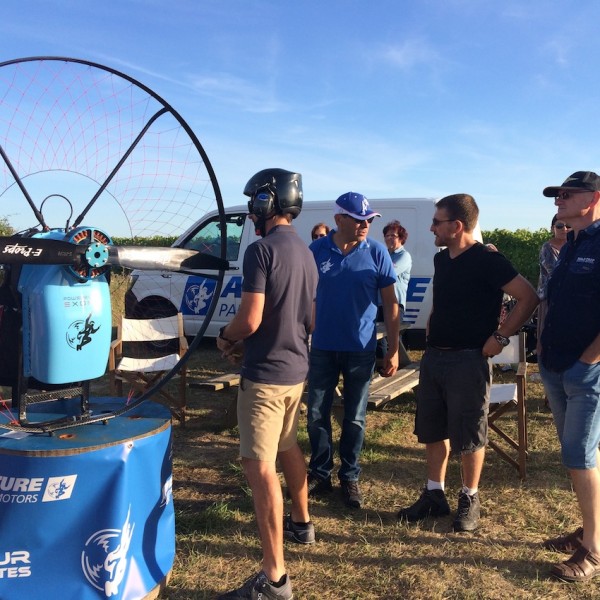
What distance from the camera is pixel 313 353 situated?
3738 millimetres

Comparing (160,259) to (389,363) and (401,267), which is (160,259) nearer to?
(389,363)

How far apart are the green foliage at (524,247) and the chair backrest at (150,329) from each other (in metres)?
9.40

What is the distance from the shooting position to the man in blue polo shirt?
3590 mm

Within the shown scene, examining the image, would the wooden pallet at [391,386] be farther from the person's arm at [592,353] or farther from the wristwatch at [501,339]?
the person's arm at [592,353]

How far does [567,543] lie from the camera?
3.13 meters

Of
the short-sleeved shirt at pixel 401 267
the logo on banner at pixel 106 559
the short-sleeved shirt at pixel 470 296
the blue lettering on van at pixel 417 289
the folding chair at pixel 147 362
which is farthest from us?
the blue lettering on van at pixel 417 289

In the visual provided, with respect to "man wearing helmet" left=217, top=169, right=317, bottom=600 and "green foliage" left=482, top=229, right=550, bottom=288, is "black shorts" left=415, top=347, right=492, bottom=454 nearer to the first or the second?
"man wearing helmet" left=217, top=169, right=317, bottom=600

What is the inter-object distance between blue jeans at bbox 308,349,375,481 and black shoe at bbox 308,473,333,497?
12 centimetres

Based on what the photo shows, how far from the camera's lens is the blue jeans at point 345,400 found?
3666 mm

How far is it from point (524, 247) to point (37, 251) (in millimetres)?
12951

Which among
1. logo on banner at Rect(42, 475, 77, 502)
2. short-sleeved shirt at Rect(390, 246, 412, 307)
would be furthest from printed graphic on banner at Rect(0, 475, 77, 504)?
short-sleeved shirt at Rect(390, 246, 412, 307)

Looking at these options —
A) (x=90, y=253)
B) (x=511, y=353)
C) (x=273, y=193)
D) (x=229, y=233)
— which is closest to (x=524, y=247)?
(x=229, y=233)

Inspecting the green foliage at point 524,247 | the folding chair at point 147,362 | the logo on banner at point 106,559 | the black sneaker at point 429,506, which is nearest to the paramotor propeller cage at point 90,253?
the logo on banner at point 106,559

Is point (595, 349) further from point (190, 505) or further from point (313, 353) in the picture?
point (190, 505)
